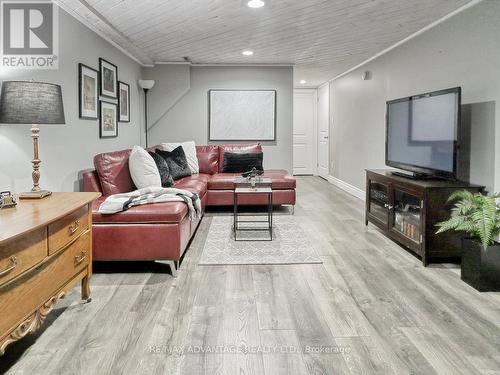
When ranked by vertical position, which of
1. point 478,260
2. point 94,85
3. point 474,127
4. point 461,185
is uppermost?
point 94,85

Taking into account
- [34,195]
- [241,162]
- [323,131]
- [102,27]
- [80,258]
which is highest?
[102,27]

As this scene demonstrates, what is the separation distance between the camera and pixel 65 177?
3512mm

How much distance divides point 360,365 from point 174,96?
5.42 meters

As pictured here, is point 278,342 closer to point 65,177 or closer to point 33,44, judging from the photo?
point 65,177

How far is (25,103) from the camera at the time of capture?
221 centimetres

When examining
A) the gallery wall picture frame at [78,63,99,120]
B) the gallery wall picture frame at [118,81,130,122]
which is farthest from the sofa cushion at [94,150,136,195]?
the gallery wall picture frame at [118,81,130,122]

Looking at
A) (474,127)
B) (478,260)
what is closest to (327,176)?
(474,127)

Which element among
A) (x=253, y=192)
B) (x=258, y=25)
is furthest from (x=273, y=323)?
(x=258, y=25)

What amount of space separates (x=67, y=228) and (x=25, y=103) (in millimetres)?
729

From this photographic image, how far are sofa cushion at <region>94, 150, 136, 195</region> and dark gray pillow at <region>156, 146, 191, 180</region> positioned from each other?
48.5 inches

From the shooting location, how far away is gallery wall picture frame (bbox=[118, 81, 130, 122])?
508cm

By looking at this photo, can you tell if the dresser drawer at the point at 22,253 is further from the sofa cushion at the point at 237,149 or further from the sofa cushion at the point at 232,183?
the sofa cushion at the point at 237,149

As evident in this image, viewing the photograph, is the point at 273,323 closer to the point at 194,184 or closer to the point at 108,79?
the point at 194,184
